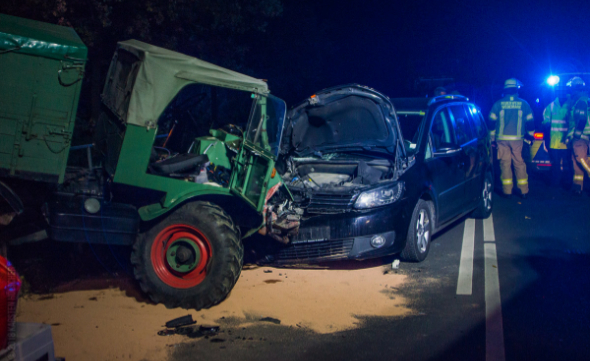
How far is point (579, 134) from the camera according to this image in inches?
411

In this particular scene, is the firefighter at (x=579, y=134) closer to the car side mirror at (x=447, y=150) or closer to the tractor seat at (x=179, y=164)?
the car side mirror at (x=447, y=150)

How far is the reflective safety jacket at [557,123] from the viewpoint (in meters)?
10.7

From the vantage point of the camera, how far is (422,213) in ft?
21.0

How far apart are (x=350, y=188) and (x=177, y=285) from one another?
7.20 feet

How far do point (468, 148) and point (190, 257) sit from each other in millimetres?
4591

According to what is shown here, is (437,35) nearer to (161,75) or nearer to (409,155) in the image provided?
(409,155)

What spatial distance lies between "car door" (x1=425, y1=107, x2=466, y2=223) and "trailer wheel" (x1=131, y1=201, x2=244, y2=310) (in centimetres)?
288

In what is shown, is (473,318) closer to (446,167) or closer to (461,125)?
(446,167)

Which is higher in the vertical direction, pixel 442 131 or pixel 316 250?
Answer: pixel 442 131

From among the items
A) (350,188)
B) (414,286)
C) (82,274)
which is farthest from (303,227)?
(82,274)

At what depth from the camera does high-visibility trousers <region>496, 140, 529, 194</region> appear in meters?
10.2

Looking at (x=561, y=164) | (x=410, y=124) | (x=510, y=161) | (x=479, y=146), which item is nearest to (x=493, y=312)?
(x=410, y=124)

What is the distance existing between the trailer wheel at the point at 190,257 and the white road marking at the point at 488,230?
13.2 ft

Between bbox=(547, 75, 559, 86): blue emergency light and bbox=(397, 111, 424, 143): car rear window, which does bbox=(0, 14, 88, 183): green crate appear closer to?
bbox=(397, 111, 424, 143): car rear window
